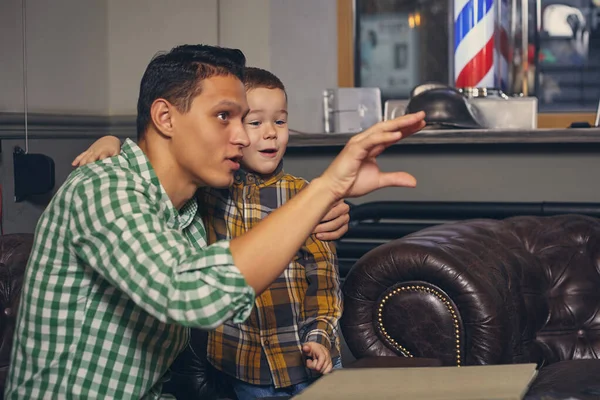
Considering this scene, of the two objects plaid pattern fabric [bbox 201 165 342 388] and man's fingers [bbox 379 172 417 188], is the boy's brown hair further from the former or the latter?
man's fingers [bbox 379 172 417 188]

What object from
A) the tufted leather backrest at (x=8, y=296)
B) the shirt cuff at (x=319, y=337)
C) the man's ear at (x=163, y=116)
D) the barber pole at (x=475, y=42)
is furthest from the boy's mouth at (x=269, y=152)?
the barber pole at (x=475, y=42)

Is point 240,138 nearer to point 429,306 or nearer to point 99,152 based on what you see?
point 99,152

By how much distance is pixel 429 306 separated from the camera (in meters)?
1.96

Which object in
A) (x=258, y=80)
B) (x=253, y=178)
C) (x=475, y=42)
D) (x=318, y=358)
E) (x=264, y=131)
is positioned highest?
(x=475, y=42)

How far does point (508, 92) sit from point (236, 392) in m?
2.45

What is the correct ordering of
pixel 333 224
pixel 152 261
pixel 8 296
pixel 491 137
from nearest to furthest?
pixel 152 261 < pixel 333 224 < pixel 8 296 < pixel 491 137

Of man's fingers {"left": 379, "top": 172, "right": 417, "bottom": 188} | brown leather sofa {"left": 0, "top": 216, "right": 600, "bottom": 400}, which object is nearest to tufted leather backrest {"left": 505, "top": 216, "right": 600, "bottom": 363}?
brown leather sofa {"left": 0, "top": 216, "right": 600, "bottom": 400}

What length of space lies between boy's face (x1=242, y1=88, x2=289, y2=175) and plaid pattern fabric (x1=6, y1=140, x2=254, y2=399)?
42 centimetres

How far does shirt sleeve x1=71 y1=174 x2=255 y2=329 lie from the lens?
1.15 m

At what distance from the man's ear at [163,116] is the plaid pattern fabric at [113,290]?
0.06 m

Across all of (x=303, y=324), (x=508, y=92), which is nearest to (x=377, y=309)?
(x=303, y=324)

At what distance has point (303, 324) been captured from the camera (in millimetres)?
1911

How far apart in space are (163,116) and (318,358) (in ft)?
1.89

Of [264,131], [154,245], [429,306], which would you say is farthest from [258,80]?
[154,245]
